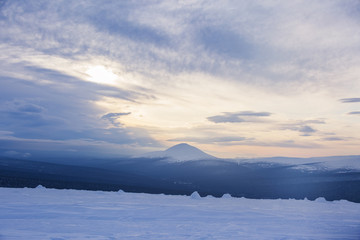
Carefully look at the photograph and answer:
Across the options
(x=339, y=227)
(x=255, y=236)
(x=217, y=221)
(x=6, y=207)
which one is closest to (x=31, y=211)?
(x=6, y=207)

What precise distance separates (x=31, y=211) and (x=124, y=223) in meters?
4.87

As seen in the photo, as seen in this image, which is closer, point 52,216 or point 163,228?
point 163,228

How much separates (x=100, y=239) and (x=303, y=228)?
27.2 feet

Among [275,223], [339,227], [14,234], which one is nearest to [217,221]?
[275,223]

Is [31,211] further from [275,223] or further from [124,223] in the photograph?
[275,223]

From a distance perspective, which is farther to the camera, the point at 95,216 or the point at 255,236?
the point at 95,216

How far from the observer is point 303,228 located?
13.1 m

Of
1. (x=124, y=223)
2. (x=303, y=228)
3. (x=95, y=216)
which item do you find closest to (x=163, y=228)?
(x=124, y=223)

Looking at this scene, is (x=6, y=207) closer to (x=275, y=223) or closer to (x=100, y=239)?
(x=100, y=239)

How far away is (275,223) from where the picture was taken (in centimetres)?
1435

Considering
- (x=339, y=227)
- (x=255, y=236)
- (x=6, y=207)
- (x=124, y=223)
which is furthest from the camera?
(x=6, y=207)

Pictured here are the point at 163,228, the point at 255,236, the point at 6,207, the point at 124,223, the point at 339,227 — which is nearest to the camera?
the point at 255,236

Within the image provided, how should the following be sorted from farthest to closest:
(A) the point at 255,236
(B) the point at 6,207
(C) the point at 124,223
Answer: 1. (B) the point at 6,207
2. (C) the point at 124,223
3. (A) the point at 255,236

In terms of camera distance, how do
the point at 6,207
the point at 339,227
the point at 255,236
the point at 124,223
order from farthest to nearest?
the point at 6,207
the point at 339,227
the point at 124,223
the point at 255,236
